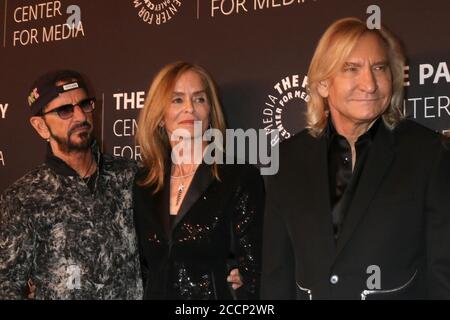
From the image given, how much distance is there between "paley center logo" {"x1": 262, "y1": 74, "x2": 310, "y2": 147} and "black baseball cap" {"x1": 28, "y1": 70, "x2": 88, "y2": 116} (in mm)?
826

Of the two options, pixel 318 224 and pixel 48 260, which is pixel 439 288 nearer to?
pixel 318 224

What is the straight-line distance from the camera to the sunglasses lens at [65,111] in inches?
116

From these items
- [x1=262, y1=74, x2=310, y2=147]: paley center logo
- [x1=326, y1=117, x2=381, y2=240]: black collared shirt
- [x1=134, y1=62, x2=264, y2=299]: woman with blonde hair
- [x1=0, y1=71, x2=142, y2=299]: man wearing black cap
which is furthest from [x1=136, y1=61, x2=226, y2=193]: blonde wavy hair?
[x1=326, y1=117, x2=381, y2=240]: black collared shirt

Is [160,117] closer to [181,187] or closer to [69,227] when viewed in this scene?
[181,187]

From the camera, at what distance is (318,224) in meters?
2.22

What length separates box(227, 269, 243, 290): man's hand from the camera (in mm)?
2586

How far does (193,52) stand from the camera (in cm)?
327

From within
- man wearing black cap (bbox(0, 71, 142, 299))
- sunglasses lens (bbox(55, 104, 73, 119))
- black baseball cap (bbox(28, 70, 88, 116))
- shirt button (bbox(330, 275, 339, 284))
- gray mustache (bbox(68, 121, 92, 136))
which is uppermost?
black baseball cap (bbox(28, 70, 88, 116))

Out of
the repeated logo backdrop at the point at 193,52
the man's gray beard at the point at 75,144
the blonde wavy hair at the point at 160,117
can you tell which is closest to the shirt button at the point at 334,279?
the blonde wavy hair at the point at 160,117

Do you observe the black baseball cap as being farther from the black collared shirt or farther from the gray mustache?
the black collared shirt
